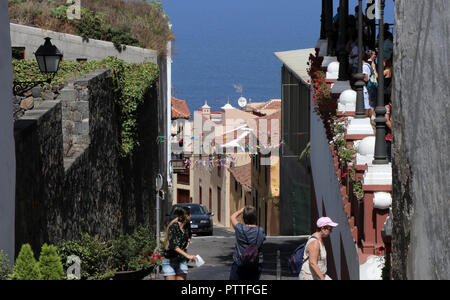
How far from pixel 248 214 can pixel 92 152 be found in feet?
24.6

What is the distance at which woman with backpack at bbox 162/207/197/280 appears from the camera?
10258mm

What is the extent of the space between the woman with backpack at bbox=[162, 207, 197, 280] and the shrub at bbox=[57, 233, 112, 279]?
3235mm

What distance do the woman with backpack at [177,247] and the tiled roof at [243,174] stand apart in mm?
43831

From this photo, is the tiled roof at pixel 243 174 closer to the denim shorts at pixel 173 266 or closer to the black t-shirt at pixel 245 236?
the denim shorts at pixel 173 266

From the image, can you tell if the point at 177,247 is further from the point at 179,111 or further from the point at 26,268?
the point at 179,111

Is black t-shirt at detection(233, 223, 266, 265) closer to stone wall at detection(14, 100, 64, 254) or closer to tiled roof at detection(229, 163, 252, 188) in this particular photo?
stone wall at detection(14, 100, 64, 254)

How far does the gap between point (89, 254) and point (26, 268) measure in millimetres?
6629

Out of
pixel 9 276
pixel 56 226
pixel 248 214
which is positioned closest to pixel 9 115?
pixel 9 276

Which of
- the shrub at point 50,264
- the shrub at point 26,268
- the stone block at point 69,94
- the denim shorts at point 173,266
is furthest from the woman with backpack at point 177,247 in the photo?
the stone block at point 69,94

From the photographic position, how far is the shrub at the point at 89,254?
13430 mm

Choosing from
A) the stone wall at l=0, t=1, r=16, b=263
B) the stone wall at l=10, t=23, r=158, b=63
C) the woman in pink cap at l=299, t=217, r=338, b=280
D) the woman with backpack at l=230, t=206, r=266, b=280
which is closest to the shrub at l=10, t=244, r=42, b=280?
the stone wall at l=0, t=1, r=16, b=263

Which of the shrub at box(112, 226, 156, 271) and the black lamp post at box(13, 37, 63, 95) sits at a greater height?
the black lamp post at box(13, 37, 63, 95)

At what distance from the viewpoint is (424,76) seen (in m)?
6.64
